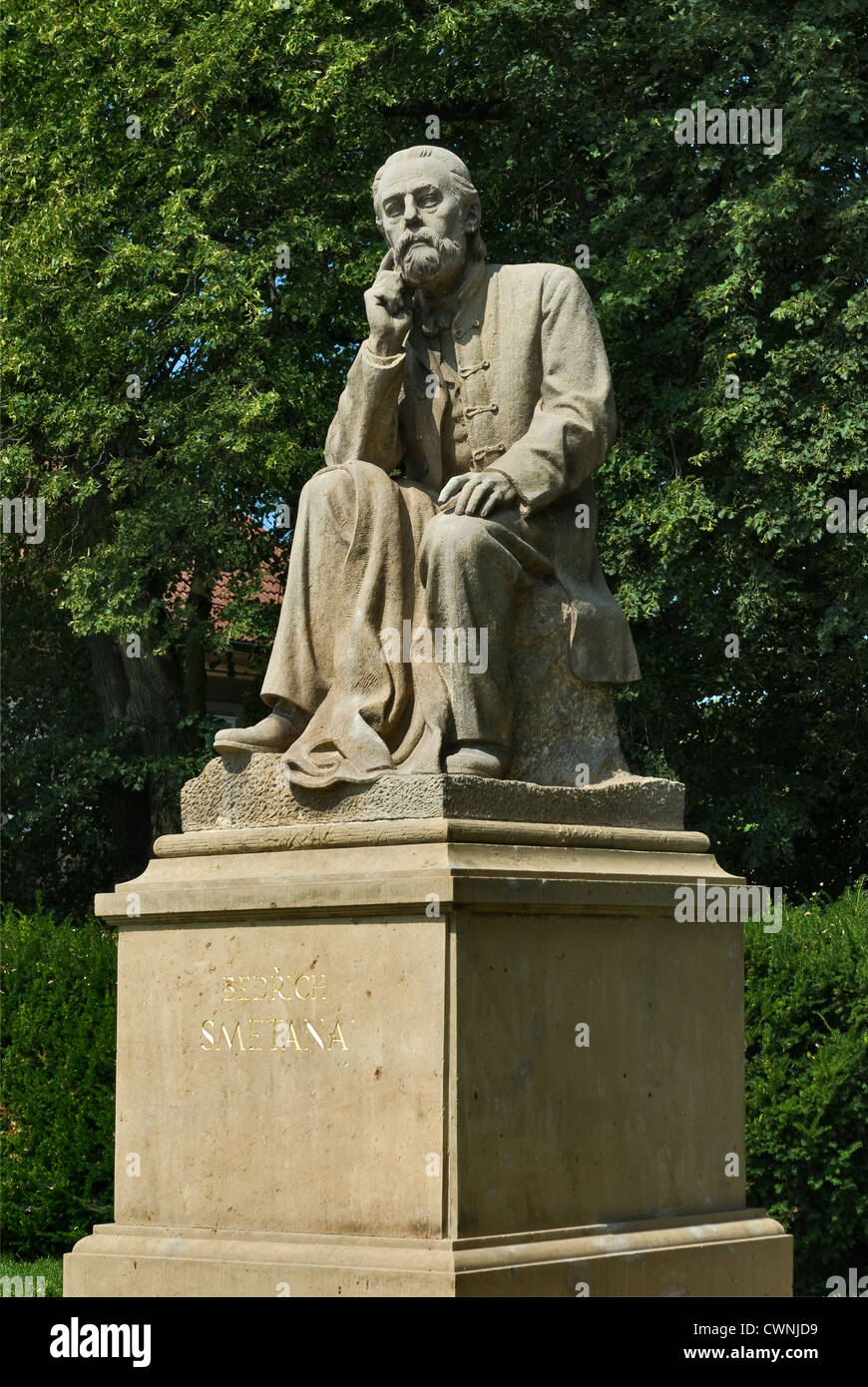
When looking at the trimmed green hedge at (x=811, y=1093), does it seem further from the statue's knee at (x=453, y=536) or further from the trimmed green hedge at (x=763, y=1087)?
the statue's knee at (x=453, y=536)

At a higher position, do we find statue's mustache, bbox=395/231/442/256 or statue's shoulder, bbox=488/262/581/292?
statue's mustache, bbox=395/231/442/256

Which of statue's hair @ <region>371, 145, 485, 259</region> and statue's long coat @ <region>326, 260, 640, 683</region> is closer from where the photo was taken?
statue's long coat @ <region>326, 260, 640, 683</region>

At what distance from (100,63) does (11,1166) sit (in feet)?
28.4

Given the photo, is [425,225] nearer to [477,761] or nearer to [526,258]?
[477,761]

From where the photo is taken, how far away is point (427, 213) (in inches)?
269

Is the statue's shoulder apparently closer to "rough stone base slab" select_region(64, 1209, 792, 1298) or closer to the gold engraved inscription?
the gold engraved inscription

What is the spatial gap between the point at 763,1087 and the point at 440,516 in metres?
4.74

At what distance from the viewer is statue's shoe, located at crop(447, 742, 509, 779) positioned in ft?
20.2

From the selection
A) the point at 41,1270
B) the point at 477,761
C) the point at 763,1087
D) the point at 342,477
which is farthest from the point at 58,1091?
the point at 477,761

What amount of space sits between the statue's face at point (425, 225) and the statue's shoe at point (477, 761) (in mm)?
1667

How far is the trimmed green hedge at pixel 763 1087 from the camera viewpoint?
1002 cm

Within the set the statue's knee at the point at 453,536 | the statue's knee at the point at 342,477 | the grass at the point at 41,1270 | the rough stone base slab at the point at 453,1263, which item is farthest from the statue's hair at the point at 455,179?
the grass at the point at 41,1270

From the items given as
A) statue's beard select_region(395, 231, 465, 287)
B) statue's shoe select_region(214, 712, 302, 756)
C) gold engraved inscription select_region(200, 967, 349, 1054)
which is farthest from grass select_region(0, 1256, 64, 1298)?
statue's beard select_region(395, 231, 465, 287)

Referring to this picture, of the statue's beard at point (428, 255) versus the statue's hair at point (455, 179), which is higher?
the statue's hair at point (455, 179)
